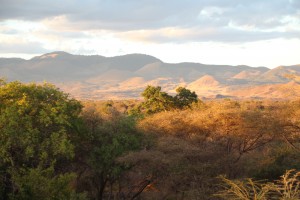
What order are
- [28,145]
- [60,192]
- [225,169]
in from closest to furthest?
[60,192], [28,145], [225,169]

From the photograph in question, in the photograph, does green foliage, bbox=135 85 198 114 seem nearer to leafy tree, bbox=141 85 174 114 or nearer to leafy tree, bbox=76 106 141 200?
leafy tree, bbox=141 85 174 114

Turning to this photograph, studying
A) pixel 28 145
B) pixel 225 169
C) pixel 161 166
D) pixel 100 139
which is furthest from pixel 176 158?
pixel 28 145

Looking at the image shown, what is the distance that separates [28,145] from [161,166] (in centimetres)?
634

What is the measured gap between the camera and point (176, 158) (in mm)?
21172

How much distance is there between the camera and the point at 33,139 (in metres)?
19.2

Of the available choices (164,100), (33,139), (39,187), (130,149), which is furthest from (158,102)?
(39,187)

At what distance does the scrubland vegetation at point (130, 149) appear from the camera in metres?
18.9

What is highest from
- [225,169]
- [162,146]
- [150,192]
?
[162,146]

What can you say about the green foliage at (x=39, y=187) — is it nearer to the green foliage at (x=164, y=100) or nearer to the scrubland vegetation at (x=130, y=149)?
the scrubland vegetation at (x=130, y=149)

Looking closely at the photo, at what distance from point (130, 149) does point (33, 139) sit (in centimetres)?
619

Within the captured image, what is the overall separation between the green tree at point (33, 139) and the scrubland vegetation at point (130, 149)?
45mm

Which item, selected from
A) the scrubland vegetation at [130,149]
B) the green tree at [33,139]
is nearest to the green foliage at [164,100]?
the scrubland vegetation at [130,149]

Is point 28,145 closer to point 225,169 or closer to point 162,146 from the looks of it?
point 162,146

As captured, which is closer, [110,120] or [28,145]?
[28,145]
